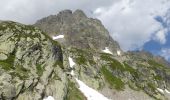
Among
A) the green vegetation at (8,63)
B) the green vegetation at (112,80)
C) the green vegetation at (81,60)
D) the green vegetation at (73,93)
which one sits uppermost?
the green vegetation at (81,60)

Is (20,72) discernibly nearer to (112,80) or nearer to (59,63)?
(59,63)

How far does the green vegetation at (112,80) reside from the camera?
137250mm

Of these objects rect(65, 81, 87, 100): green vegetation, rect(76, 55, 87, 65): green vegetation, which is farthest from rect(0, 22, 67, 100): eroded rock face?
rect(76, 55, 87, 65): green vegetation

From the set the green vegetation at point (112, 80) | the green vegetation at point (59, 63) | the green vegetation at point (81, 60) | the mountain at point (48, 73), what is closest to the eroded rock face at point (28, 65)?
the mountain at point (48, 73)

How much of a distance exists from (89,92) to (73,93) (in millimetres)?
11157

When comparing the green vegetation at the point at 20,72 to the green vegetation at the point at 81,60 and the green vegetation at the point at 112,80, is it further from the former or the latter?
the green vegetation at the point at 112,80

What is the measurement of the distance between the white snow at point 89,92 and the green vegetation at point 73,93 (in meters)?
3.48

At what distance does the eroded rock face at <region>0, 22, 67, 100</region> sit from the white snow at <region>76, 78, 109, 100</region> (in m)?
10.6

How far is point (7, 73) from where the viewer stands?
89.6 metres

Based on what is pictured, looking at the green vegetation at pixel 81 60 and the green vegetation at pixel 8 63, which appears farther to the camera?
the green vegetation at pixel 81 60

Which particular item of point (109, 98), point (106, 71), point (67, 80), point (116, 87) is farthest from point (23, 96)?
point (106, 71)

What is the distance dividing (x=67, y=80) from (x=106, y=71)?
4001 centimetres

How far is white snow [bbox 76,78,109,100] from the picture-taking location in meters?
117

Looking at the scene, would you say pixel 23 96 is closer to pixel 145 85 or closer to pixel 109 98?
pixel 109 98
